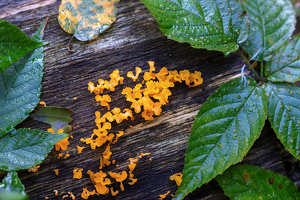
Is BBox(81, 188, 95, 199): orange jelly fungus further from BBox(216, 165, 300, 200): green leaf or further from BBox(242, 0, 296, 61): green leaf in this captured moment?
BBox(242, 0, 296, 61): green leaf

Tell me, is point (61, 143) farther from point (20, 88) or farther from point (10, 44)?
point (10, 44)

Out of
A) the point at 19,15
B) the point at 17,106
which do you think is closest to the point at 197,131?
the point at 17,106

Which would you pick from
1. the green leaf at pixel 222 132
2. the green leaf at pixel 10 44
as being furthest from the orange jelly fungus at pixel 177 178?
the green leaf at pixel 10 44

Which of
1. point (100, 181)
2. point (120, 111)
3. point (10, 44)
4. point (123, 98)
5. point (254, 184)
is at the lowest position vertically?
point (254, 184)

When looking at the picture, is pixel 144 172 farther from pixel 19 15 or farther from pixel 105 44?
pixel 19 15

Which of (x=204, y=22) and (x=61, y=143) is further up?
(x=204, y=22)

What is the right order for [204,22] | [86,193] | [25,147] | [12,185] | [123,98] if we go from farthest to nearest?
[123,98] → [204,22] → [86,193] → [25,147] → [12,185]

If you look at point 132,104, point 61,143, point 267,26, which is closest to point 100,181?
point 61,143
